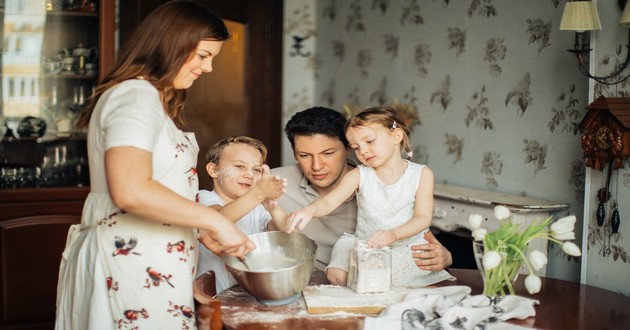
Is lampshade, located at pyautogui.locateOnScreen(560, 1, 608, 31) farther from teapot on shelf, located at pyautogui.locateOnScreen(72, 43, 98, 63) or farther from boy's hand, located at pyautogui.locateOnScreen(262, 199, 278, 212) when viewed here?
teapot on shelf, located at pyautogui.locateOnScreen(72, 43, 98, 63)

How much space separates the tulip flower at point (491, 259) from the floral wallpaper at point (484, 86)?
77 centimetres

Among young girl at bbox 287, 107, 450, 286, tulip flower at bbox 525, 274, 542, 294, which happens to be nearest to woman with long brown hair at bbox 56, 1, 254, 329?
young girl at bbox 287, 107, 450, 286

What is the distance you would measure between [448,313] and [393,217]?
1.78 ft

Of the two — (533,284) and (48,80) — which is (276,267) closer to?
(533,284)

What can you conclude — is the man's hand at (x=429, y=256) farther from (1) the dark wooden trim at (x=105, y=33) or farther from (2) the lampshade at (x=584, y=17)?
(1) the dark wooden trim at (x=105, y=33)

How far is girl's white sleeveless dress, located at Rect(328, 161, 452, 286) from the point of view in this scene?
7.00 ft

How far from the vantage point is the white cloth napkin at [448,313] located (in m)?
1.71

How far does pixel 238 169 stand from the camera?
240 centimetres

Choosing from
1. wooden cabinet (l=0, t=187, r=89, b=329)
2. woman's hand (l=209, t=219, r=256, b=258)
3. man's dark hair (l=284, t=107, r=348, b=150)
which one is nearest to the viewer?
woman's hand (l=209, t=219, r=256, b=258)

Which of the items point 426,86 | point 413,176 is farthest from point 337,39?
point 413,176

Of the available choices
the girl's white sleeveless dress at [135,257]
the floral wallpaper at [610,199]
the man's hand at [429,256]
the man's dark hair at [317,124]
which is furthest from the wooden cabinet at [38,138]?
the floral wallpaper at [610,199]

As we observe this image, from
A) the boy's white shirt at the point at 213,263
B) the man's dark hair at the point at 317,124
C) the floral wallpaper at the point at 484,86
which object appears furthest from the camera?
the floral wallpaper at the point at 484,86

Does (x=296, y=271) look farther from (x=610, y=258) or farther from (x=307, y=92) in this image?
(x=307, y=92)

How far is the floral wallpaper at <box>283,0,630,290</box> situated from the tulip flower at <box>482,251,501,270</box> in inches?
30.5
